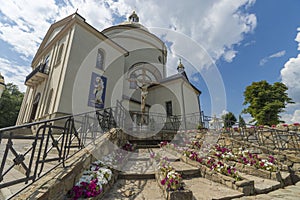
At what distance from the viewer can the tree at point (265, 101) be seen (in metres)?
14.0

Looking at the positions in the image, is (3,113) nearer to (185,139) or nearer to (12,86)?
(12,86)

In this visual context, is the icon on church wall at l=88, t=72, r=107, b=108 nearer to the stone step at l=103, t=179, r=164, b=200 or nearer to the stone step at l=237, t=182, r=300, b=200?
the stone step at l=103, t=179, r=164, b=200

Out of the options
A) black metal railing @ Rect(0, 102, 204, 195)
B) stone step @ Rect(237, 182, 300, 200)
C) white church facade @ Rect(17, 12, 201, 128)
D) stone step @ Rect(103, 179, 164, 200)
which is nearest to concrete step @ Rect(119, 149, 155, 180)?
stone step @ Rect(103, 179, 164, 200)

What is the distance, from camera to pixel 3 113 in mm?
17406

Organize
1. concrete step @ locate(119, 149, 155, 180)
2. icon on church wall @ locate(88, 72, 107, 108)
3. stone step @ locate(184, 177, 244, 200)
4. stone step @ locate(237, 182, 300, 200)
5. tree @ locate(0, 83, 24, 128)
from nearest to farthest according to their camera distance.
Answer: stone step @ locate(184, 177, 244, 200) < stone step @ locate(237, 182, 300, 200) < concrete step @ locate(119, 149, 155, 180) < icon on church wall @ locate(88, 72, 107, 108) < tree @ locate(0, 83, 24, 128)

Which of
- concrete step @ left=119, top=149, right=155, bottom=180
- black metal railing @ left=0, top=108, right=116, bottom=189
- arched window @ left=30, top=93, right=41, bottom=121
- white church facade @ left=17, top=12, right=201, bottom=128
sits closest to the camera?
black metal railing @ left=0, top=108, right=116, bottom=189

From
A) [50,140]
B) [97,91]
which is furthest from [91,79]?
[50,140]

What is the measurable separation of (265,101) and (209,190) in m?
16.8

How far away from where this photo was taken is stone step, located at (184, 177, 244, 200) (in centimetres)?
273

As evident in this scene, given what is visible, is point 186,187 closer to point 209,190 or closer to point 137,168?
point 209,190

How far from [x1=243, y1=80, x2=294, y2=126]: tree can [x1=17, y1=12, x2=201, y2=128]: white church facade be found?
6.08m

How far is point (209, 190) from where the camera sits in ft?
9.95

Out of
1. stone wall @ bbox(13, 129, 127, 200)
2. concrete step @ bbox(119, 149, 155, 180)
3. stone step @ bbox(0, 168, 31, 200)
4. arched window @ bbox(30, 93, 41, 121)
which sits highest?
arched window @ bbox(30, 93, 41, 121)

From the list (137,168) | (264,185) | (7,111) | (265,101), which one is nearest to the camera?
(264,185)
